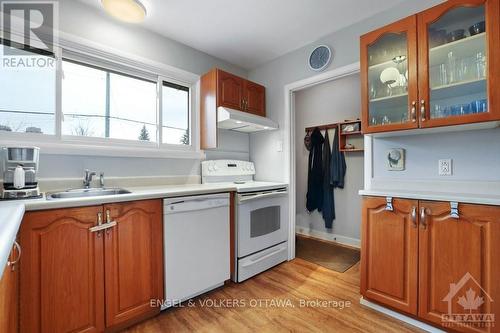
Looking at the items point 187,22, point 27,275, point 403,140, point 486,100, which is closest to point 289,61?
point 187,22

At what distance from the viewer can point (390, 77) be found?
1.70 metres

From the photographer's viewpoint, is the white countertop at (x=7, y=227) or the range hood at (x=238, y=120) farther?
the range hood at (x=238, y=120)

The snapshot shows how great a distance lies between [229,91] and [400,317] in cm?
245

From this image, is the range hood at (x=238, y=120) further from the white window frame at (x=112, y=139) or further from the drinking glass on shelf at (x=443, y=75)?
the drinking glass on shelf at (x=443, y=75)

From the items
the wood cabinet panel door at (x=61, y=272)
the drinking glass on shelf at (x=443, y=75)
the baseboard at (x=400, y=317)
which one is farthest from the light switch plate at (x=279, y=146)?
the wood cabinet panel door at (x=61, y=272)

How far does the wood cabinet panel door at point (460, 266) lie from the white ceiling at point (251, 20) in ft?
5.64

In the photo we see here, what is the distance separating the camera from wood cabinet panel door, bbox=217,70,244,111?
2393 millimetres

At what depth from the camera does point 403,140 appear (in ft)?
5.90

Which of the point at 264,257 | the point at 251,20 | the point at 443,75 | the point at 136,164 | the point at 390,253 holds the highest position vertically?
the point at 251,20

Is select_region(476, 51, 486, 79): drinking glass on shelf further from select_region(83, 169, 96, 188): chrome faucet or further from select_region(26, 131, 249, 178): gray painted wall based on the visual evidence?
select_region(83, 169, 96, 188): chrome faucet

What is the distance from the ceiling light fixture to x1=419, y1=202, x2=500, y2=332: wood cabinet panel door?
245 centimetres

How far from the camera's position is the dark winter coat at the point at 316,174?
332 cm

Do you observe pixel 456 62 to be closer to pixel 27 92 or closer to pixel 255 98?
pixel 255 98

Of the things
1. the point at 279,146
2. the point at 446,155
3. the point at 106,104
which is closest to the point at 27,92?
the point at 106,104
